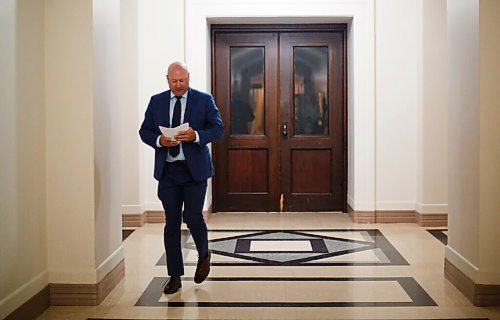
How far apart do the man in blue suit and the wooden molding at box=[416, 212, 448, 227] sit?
145 inches

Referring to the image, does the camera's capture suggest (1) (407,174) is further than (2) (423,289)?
Yes

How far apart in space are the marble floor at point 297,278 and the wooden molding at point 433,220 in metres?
0.14

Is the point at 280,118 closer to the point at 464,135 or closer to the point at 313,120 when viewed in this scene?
the point at 313,120

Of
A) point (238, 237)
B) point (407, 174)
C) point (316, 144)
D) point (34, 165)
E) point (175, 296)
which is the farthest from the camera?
point (316, 144)

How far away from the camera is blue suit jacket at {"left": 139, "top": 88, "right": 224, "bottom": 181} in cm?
509

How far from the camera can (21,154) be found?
4469mm

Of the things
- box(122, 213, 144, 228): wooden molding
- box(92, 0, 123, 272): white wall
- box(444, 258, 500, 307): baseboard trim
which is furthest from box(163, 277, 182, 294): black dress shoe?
box(122, 213, 144, 228): wooden molding

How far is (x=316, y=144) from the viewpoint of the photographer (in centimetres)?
932

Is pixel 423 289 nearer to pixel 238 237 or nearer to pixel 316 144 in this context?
pixel 238 237

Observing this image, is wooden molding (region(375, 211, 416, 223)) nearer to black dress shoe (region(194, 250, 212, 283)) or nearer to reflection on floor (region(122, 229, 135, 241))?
reflection on floor (region(122, 229, 135, 241))

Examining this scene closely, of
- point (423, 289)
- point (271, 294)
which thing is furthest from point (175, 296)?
point (423, 289)

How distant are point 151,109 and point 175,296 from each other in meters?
1.37

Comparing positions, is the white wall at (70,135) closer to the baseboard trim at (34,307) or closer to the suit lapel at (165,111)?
the baseboard trim at (34,307)

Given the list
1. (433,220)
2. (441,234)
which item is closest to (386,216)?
(433,220)
